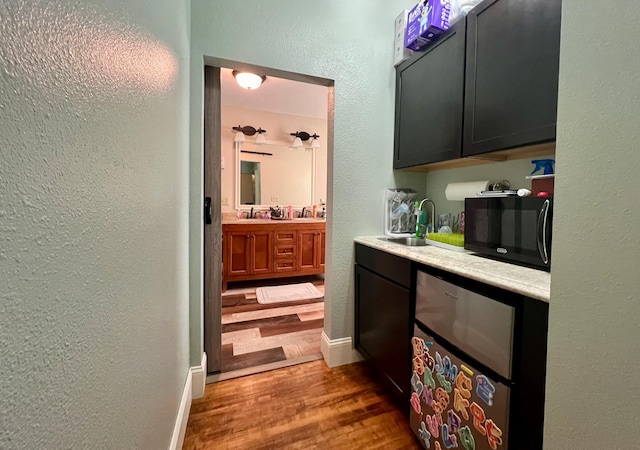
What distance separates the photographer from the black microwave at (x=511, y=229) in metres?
1.00

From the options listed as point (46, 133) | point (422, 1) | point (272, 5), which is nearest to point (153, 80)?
point (46, 133)

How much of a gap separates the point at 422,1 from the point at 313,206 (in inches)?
115

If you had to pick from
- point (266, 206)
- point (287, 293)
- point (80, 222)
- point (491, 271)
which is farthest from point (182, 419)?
point (266, 206)

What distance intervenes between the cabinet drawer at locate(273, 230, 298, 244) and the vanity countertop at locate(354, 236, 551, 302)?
2196mm

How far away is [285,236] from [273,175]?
3.44 ft

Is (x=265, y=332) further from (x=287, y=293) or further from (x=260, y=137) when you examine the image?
(x=260, y=137)

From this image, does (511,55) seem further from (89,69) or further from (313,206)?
(313,206)

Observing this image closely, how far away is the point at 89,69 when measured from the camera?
435 mm

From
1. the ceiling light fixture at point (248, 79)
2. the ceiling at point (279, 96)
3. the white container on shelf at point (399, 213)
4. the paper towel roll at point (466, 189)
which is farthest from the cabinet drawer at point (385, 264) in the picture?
the ceiling at point (279, 96)

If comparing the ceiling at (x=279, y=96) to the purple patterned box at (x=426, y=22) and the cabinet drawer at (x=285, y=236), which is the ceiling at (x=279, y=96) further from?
the cabinet drawer at (x=285, y=236)

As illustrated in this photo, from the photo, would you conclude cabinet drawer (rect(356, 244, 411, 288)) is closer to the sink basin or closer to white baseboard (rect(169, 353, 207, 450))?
the sink basin

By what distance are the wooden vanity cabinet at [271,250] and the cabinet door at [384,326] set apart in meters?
1.82

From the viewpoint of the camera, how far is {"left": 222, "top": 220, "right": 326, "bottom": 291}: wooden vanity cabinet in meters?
3.24

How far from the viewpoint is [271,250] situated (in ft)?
11.2
